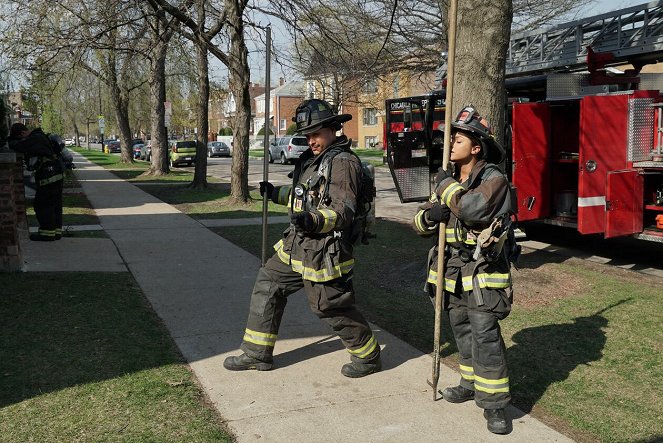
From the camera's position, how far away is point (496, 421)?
3.63 meters

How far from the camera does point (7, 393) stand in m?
4.06

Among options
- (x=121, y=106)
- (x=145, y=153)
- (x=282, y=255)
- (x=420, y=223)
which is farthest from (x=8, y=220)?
(x=145, y=153)

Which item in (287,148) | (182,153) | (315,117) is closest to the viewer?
(315,117)

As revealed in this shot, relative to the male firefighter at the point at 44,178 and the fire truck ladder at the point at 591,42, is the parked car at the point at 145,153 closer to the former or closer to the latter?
the male firefighter at the point at 44,178

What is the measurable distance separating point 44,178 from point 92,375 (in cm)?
582

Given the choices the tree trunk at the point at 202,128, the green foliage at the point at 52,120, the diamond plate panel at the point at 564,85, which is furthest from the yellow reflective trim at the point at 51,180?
the green foliage at the point at 52,120

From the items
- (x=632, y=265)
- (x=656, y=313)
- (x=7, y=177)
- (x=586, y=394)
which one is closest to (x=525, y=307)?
(x=656, y=313)

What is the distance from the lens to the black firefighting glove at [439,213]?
3.67 metres

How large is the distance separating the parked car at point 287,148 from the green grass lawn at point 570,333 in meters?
25.6

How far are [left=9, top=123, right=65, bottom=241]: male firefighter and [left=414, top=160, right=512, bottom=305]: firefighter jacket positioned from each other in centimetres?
695

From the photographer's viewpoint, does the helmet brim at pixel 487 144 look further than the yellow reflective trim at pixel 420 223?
No

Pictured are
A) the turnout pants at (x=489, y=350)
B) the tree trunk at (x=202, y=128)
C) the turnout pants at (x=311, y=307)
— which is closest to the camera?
the turnout pants at (x=489, y=350)

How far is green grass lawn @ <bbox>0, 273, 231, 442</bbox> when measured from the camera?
362 cm

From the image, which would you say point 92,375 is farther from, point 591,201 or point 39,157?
point 591,201
